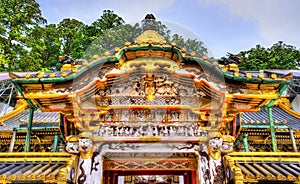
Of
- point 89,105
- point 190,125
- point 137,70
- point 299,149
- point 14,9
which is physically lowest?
point 299,149

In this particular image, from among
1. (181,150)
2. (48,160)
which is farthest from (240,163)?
(48,160)

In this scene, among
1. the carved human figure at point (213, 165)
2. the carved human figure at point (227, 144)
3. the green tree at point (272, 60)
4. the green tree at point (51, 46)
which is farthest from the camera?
the green tree at point (51, 46)

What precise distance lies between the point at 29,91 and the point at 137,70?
197 centimetres

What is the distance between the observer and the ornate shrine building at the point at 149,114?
Result: 460cm

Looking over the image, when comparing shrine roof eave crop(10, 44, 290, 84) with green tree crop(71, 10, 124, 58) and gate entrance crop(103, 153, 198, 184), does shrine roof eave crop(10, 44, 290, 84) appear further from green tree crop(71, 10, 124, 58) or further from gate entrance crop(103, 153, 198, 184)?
green tree crop(71, 10, 124, 58)

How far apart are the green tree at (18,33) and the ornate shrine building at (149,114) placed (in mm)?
19190

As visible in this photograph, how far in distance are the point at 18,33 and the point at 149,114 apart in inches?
955

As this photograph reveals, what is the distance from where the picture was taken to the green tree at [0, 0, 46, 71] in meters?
23.7

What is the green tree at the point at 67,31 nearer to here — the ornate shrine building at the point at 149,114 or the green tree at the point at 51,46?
the green tree at the point at 51,46

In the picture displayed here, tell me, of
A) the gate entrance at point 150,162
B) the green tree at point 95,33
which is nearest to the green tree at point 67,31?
the green tree at point 95,33

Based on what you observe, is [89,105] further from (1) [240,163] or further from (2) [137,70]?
(1) [240,163]

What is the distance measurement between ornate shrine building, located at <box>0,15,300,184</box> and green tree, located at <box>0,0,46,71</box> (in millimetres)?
19190

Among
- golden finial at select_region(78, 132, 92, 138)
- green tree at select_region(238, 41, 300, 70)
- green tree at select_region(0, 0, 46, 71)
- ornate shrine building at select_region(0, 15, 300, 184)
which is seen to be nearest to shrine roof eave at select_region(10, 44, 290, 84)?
ornate shrine building at select_region(0, 15, 300, 184)

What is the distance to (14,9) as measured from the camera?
90.4 ft
